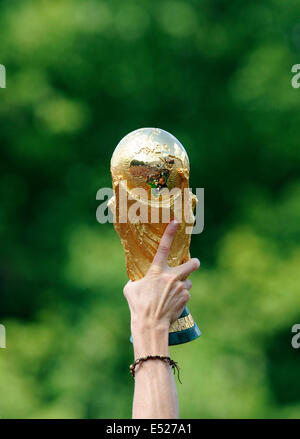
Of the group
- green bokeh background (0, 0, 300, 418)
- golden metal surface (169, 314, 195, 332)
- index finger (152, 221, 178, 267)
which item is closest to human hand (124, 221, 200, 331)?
index finger (152, 221, 178, 267)

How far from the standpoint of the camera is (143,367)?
156cm

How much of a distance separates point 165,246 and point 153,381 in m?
0.37

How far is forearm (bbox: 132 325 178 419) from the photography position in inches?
59.6

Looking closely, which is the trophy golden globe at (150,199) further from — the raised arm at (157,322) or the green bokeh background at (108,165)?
the green bokeh background at (108,165)

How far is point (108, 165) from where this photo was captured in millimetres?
4742

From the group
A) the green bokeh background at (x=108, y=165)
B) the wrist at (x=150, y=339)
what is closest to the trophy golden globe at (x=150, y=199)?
the wrist at (x=150, y=339)

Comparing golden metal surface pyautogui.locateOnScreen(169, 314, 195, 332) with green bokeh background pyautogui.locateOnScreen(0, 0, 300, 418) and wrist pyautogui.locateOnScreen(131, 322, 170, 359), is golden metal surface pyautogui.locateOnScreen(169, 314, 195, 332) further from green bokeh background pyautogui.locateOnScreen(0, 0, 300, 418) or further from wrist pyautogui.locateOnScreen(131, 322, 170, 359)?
green bokeh background pyautogui.locateOnScreen(0, 0, 300, 418)

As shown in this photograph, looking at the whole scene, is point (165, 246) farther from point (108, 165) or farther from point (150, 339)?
point (108, 165)

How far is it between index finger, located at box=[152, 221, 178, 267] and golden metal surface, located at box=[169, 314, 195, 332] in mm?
201

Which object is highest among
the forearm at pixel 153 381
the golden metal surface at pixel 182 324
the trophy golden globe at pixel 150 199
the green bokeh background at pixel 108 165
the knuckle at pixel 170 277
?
the green bokeh background at pixel 108 165

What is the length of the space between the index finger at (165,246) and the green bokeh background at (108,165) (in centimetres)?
267

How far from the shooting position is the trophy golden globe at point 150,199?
5.67 feet

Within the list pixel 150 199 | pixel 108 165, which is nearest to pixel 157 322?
pixel 150 199

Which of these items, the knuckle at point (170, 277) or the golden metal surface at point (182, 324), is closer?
the knuckle at point (170, 277)
